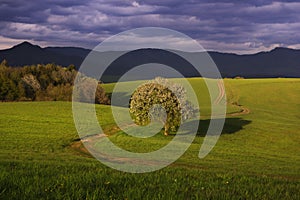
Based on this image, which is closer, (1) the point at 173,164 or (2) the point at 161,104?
(1) the point at 173,164

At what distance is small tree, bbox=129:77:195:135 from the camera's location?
2030 inches

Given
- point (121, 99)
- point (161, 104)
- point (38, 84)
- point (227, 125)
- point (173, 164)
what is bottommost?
point (227, 125)

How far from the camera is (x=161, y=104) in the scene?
52.2 meters

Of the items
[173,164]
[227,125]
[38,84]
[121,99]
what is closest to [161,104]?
[173,164]

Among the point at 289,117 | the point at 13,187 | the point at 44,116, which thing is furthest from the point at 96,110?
the point at 13,187

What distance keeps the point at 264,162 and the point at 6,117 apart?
43597 millimetres

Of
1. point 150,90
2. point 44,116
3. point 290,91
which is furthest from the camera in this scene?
point 290,91

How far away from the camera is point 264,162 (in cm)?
3806

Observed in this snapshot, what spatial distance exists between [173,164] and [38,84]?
8718 cm

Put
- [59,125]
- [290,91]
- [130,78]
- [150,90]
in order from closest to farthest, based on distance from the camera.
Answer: [150,90] < [59,125] < [290,91] < [130,78]

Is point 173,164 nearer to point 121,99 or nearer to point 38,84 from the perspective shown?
point 38,84

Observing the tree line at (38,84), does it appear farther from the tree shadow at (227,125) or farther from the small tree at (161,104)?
the small tree at (161,104)

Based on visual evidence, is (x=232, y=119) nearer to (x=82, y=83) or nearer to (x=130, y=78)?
(x=82, y=83)

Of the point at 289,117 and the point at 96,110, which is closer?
the point at 96,110
